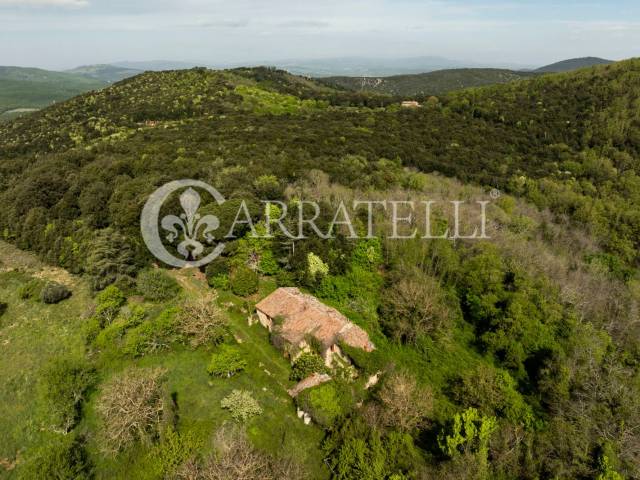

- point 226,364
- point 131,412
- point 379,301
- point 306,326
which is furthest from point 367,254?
point 131,412

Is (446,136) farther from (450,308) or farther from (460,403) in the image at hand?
(460,403)

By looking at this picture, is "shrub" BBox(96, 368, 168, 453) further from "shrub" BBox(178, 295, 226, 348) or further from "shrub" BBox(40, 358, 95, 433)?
"shrub" BBox(178, 295, 226, 348)

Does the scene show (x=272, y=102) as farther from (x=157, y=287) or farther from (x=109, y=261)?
(x=157, y=287)

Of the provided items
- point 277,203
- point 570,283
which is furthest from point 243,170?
point 570,283

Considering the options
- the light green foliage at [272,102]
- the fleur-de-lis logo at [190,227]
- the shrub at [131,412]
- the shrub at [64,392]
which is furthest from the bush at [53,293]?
the light green foliage at [272,102]

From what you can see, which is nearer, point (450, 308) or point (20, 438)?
point (20, 438)

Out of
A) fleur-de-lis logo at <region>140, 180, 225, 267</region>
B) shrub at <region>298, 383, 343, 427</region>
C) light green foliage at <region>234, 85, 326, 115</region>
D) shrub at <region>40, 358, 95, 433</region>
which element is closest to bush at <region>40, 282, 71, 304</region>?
fleur-de-lis logo at <region>140, 180, 225, 267</region>
